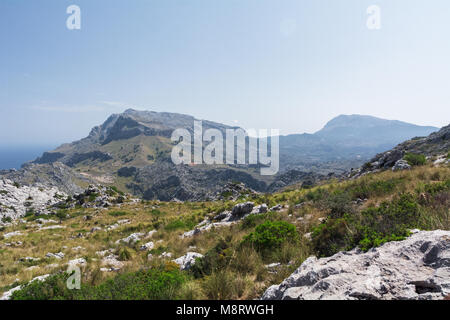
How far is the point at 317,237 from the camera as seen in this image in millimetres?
7066

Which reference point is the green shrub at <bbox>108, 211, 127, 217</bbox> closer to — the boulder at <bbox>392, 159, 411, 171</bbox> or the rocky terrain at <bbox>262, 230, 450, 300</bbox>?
the rocky terrain at <bbox>262, 230, 450, 300</bbox>

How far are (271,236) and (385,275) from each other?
4224mm

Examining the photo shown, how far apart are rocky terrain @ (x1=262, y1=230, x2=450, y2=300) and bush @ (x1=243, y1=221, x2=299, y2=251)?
8.71ft

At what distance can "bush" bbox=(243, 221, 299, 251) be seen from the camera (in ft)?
23.9

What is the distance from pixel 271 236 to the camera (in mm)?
7488

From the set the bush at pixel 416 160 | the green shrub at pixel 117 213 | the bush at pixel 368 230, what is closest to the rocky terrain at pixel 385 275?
the bush at pixel 368 230

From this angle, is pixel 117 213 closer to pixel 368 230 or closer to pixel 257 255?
pixel 257 255

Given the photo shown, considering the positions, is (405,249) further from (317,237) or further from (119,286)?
(119,286)

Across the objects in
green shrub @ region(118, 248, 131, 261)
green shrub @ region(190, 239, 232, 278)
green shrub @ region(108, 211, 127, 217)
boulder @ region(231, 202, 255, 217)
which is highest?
green shrub @ region(190, 239, 232, 278)

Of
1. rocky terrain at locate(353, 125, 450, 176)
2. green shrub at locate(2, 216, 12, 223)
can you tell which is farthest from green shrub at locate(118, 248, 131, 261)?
green shrub at locate(2, 216, 12, 223)

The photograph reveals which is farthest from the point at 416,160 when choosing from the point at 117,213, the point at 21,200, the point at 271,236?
the point at 21,200

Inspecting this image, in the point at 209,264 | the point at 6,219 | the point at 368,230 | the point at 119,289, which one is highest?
the point at 368,230
